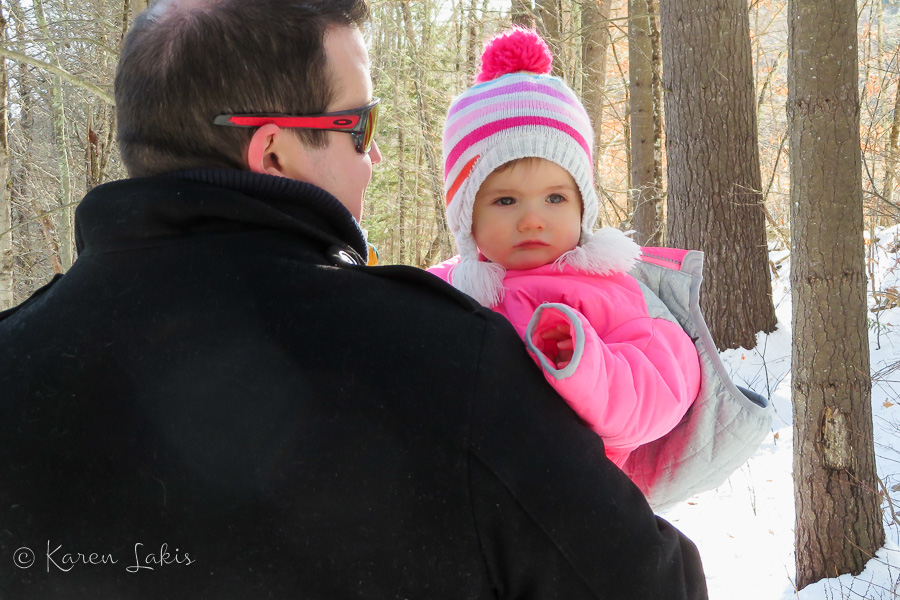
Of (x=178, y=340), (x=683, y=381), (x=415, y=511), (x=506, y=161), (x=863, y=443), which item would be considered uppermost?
(x=506, y=161)

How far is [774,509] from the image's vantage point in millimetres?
6047

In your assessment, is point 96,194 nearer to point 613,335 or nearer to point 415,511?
point 415,511

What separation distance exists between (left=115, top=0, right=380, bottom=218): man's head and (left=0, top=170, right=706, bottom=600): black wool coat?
0.11m

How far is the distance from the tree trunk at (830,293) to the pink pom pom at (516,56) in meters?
2.52

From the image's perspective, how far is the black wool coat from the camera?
4.06 ft

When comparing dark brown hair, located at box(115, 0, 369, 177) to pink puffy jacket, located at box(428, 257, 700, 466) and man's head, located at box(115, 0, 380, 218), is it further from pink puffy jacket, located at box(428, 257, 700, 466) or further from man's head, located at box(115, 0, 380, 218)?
pink puffy jacket, located at box(428, 257, 700, 466)

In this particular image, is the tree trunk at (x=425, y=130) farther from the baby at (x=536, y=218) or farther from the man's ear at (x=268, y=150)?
the man's ear at (x=268, y=150)

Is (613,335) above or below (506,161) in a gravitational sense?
below

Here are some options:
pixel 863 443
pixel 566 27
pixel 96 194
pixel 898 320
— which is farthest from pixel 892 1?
pixel 96 194

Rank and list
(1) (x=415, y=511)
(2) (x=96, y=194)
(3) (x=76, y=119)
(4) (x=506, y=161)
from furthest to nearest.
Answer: (3) (x=76, y=119)
(4) (x=506, y=161)
(2) (x=96, y=194)
(1) (x=415, y=511)

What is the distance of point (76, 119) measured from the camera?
18.1 meters

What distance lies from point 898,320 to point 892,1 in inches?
455

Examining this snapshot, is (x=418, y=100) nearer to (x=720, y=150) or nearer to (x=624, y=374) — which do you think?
(x=720, y=150)

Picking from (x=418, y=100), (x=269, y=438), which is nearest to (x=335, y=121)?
(x=269, y=438)
